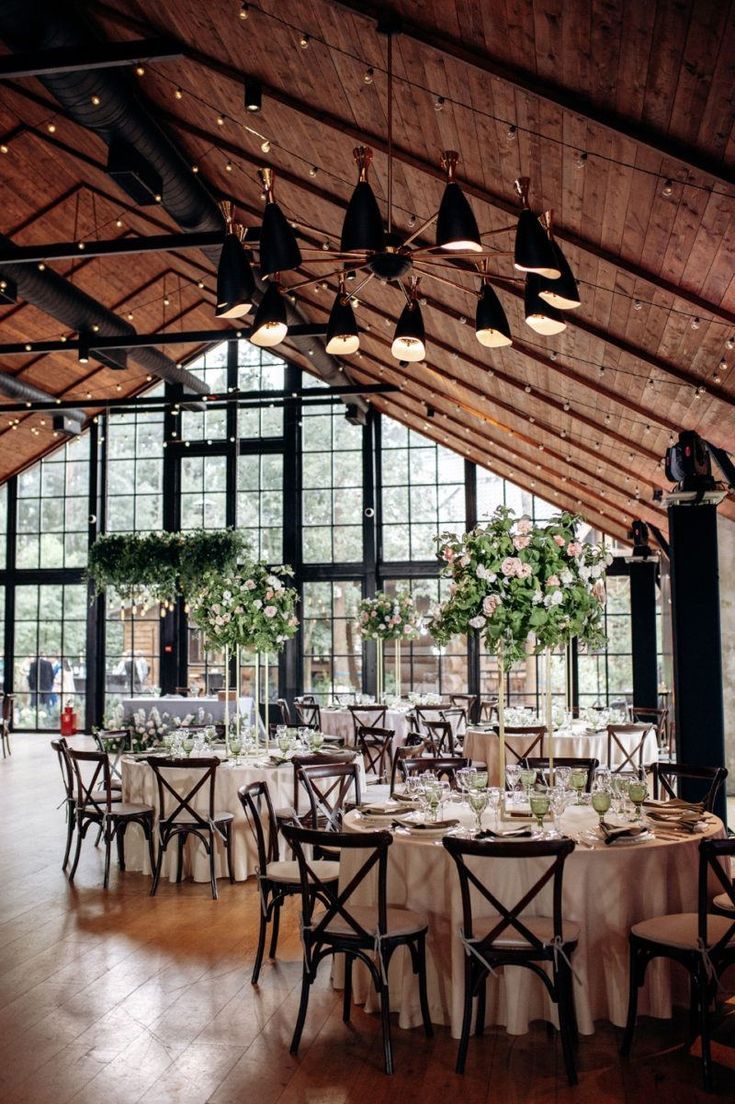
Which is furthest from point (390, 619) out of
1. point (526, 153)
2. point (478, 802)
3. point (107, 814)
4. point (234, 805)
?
point (478, 802)

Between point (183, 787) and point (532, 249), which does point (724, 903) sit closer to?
point (532, 249)

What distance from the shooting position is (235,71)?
638cm

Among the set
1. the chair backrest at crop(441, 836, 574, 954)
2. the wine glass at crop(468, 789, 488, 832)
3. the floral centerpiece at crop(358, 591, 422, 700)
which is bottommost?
the chair backrest at crop(441, 836, 574, 954)

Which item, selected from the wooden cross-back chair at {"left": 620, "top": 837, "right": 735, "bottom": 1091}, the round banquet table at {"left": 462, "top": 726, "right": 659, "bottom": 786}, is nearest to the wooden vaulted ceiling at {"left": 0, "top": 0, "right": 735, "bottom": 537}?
the round banquet table at {"left": 462, "top": 726, "right": 659, "bottom": 786}

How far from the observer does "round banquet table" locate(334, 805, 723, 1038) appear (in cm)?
423

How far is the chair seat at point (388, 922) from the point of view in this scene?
412cm

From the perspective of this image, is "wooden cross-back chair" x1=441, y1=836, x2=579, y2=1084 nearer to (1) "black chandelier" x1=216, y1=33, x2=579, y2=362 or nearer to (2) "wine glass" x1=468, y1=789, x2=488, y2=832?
(2) "wine glass" x1=468, y1=789, x2=488, y2=832

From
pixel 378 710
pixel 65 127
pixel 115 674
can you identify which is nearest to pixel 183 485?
pixel 115 674

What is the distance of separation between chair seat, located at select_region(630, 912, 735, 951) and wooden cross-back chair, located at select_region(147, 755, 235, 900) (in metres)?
3.40

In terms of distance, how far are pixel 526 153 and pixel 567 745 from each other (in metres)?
A: 5.86

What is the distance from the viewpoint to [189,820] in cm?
714

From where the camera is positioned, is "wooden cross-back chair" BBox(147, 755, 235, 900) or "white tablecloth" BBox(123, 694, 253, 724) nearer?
"wooden cross-back chair" BBox(147, 755, 235, 900)

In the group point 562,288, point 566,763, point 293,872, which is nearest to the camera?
point 562,288

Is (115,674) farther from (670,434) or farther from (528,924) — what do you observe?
(528,924)
